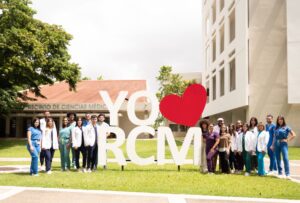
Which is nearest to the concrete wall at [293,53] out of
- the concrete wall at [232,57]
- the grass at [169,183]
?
the concrete wall at [232,57]

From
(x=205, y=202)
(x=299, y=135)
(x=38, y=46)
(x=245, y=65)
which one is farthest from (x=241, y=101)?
(x=205, y=202)

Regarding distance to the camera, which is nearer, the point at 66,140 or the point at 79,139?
the point at 79,139

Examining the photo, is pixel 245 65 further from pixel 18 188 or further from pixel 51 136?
pixel 18 188

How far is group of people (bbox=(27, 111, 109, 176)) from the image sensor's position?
37.1 ft

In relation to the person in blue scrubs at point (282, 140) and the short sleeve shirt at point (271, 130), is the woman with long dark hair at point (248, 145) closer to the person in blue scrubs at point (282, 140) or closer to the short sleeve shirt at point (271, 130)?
the short sleeve shirt at point (271, 130)

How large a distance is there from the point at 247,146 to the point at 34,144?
627cm

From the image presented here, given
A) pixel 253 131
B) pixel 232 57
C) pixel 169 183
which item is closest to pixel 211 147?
pixel 253 131

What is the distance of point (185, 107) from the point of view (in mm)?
12547

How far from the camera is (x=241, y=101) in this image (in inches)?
1021

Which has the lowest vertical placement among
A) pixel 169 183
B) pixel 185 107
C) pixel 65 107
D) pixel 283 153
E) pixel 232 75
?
pixel 169 183

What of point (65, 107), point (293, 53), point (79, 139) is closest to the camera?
point (79, 139)

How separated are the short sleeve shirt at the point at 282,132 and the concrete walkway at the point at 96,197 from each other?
351cm

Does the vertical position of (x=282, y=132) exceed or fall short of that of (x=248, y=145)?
it exceeds it

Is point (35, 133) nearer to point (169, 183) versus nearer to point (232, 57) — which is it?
point (169, 183)
